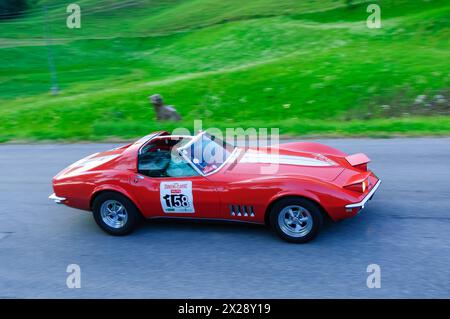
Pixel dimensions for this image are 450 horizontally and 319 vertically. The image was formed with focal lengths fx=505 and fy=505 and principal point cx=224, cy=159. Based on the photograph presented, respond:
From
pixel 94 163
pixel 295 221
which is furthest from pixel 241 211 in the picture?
pixel 94 163

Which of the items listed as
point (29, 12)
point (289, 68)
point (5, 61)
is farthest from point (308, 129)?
point (29, 12)

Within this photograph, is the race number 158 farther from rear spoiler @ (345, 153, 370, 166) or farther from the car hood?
rear spoiler @ (345, 153, 370, 166)

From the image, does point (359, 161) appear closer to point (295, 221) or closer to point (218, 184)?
point (295, 221)

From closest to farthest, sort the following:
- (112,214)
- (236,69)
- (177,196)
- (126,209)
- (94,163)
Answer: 1. (177,196)
2. (126,209)
3. (112,214)
4. (94,163)
5. (236,69)

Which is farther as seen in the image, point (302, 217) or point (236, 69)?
point (236, 69)

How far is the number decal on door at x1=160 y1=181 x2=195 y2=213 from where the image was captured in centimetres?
671

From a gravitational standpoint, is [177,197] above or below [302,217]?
above

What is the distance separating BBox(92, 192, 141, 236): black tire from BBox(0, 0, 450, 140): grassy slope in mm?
7233

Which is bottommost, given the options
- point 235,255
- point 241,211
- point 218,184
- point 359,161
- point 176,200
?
point 235,255

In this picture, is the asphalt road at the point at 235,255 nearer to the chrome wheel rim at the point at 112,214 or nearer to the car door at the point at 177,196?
the chrome wheel rim at the point at 112,214

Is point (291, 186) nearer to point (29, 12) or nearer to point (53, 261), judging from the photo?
point (53, 261)

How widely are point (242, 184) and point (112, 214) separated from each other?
2.05m

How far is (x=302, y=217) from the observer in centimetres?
630

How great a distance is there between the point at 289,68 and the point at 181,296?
849 inches
